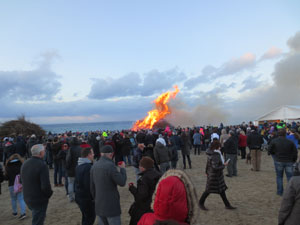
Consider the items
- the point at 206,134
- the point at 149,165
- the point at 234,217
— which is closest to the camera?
the point at 149,165

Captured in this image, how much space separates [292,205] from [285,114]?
28264 mm

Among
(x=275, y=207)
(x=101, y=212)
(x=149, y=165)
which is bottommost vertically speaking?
(x=275, y=207)

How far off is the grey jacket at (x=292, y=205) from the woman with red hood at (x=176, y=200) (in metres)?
1.86

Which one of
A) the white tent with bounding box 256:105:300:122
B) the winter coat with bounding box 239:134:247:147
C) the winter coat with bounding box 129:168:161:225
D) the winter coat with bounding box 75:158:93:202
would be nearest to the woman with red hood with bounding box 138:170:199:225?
the winter coat with bounding box 129:168:161:225

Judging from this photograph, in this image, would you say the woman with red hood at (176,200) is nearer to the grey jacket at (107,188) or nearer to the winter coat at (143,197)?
the winter coat at (143,197)

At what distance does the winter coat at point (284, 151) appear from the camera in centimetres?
588

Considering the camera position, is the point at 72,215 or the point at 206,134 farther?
the point at 206,134

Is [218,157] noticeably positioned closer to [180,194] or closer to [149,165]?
[149,165]

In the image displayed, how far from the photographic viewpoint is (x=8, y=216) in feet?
19.6

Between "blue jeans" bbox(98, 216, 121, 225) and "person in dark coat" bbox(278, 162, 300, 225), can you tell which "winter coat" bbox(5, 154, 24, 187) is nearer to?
"blue jeans" bbox(98, 216, 121, 225)

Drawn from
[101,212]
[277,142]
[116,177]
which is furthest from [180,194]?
[277,142]

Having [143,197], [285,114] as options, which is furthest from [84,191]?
[285,114]

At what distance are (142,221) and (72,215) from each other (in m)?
4.45

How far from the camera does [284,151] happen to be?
233 inches
